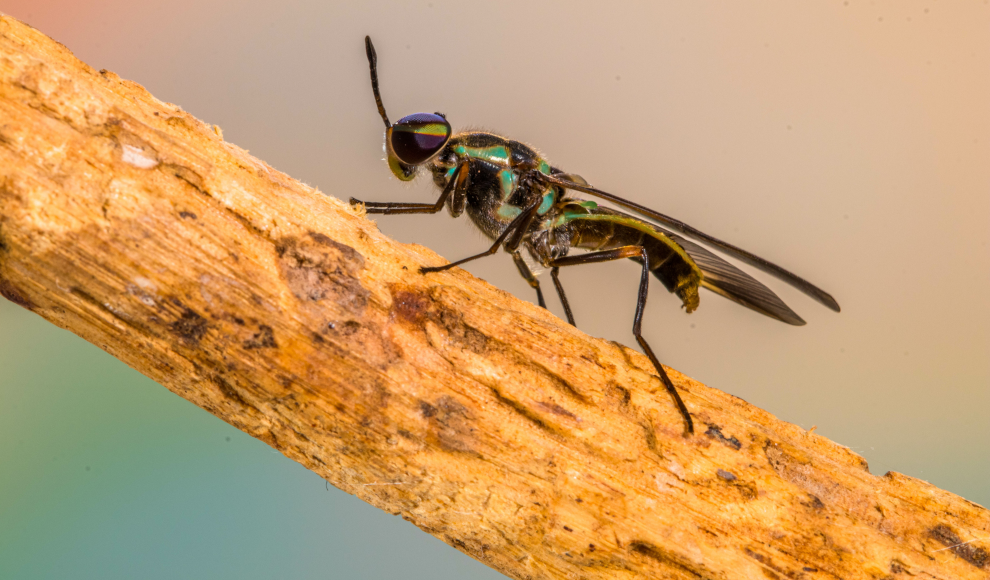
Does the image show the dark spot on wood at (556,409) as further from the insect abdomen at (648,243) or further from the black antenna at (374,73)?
the black antenna at (374,73)

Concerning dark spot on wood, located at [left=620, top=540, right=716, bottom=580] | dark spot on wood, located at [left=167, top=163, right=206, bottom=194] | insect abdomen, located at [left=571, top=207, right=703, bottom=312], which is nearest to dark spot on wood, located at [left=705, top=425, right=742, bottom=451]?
dark spot on wood, located at [left=620, top=540, right=716, bottom=580]

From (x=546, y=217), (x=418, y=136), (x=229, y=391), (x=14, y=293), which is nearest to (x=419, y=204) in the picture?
(x=418, y=136)

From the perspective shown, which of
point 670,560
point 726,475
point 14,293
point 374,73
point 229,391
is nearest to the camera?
point 14,293

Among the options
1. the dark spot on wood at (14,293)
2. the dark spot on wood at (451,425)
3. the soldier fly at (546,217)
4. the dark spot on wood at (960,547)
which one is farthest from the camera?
the soldier fly at (546,217)

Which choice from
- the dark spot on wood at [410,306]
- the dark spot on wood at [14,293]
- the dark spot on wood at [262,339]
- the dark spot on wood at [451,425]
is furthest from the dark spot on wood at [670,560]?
the dark spot on wood at [14,293]

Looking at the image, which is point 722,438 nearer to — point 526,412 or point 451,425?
point 526,412

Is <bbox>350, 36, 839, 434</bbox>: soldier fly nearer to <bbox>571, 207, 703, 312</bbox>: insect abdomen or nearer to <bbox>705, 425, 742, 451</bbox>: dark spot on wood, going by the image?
<bbox>571, 207, 703, 312</bbox>: insect abdomen
